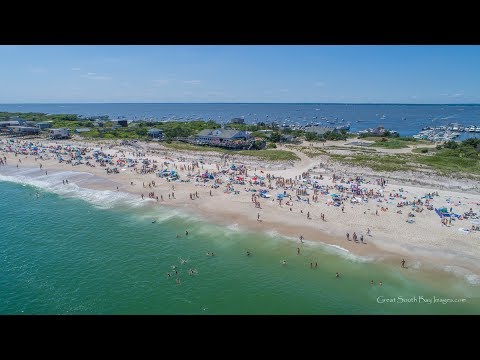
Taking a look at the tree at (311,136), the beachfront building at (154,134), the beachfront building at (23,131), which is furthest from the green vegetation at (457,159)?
the beachfront building at (23,131)

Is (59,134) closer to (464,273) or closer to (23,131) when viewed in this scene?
(23,131)

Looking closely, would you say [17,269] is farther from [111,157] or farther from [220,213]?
[111,157]

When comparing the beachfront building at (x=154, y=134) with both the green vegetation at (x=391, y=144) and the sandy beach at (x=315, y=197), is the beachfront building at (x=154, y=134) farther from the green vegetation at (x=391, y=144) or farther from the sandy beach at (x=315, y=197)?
the green vegetation at (x=391, y=144)

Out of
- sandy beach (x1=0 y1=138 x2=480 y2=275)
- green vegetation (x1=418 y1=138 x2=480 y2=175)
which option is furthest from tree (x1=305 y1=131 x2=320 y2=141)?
green vegetation (x1=418 y1=138 x2=480 y2=175)

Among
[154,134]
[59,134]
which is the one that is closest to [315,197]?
[154,134]

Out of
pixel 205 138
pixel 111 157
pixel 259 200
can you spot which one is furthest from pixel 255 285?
pixel 205 138

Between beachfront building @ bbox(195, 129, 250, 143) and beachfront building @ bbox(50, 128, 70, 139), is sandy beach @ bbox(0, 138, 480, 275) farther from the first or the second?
beachfront building @ bbox(50, 128, 70, 139)
